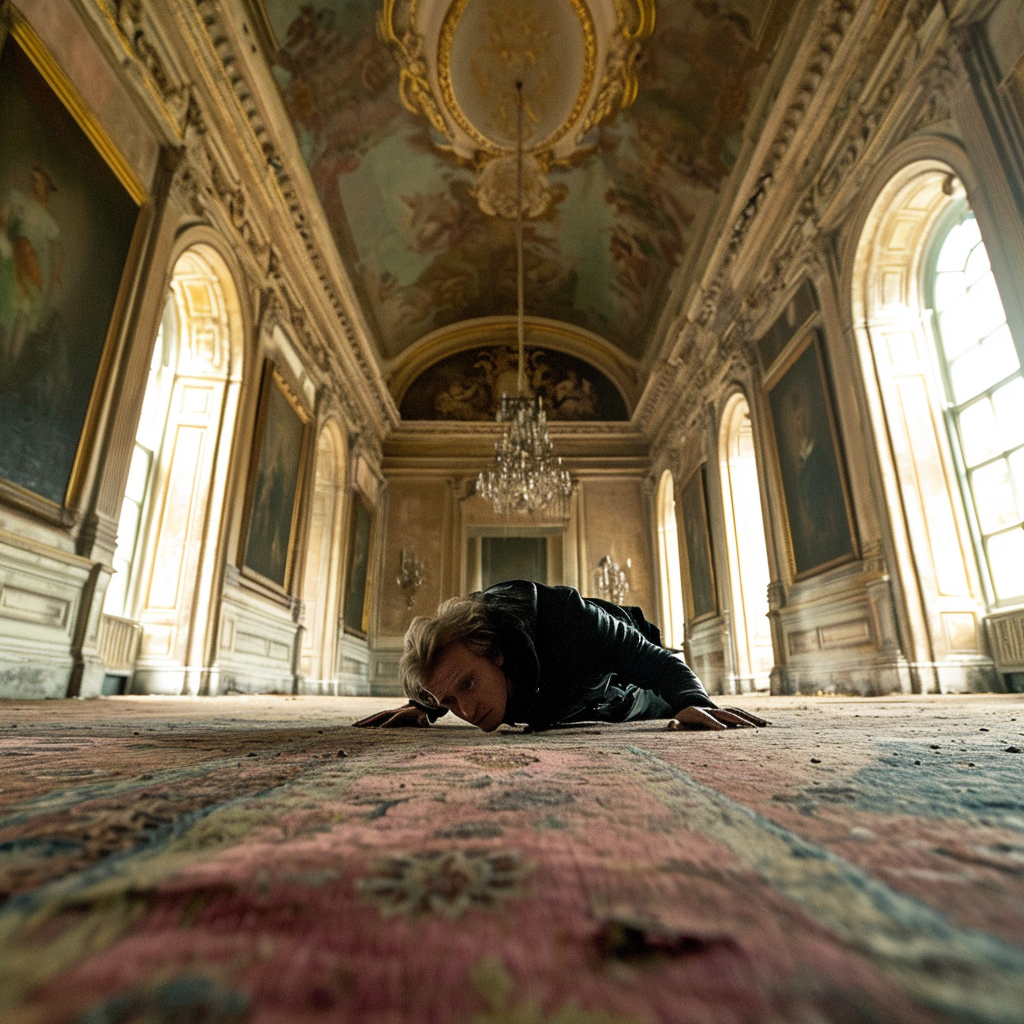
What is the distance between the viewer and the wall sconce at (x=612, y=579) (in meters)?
12.3

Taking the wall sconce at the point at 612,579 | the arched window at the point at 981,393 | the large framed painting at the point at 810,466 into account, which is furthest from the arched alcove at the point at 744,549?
the wall sconce at the point at 612,579

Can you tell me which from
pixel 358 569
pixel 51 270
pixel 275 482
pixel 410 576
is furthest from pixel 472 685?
pixel 410 576

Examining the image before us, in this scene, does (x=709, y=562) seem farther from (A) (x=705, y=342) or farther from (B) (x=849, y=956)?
(B) (x=849, y=956)

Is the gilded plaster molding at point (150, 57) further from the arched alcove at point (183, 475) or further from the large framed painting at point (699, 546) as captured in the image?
the large framed painting at point (699, 546)

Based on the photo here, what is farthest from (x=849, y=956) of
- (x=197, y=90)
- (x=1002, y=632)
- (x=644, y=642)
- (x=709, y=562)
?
(x=709, y=562)

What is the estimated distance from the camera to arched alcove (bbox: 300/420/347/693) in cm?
977

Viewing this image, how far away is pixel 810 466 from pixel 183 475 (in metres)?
6.39

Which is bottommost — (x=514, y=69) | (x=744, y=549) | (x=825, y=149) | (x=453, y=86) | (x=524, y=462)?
(x=744, y=549)

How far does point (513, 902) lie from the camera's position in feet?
1.35

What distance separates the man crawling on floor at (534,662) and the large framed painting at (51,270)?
332 cm

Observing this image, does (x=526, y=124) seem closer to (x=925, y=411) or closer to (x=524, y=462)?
(x=524, y=462)

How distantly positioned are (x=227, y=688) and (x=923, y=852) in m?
6.98

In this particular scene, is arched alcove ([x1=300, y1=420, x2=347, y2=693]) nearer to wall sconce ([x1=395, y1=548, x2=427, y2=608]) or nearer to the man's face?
wall sconce ([x1=395, y1=548, x2=427, y2=608])

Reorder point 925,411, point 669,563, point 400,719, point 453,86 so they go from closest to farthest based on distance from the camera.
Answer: point 400,719
point 925,411
point 453,86
point 669,563
